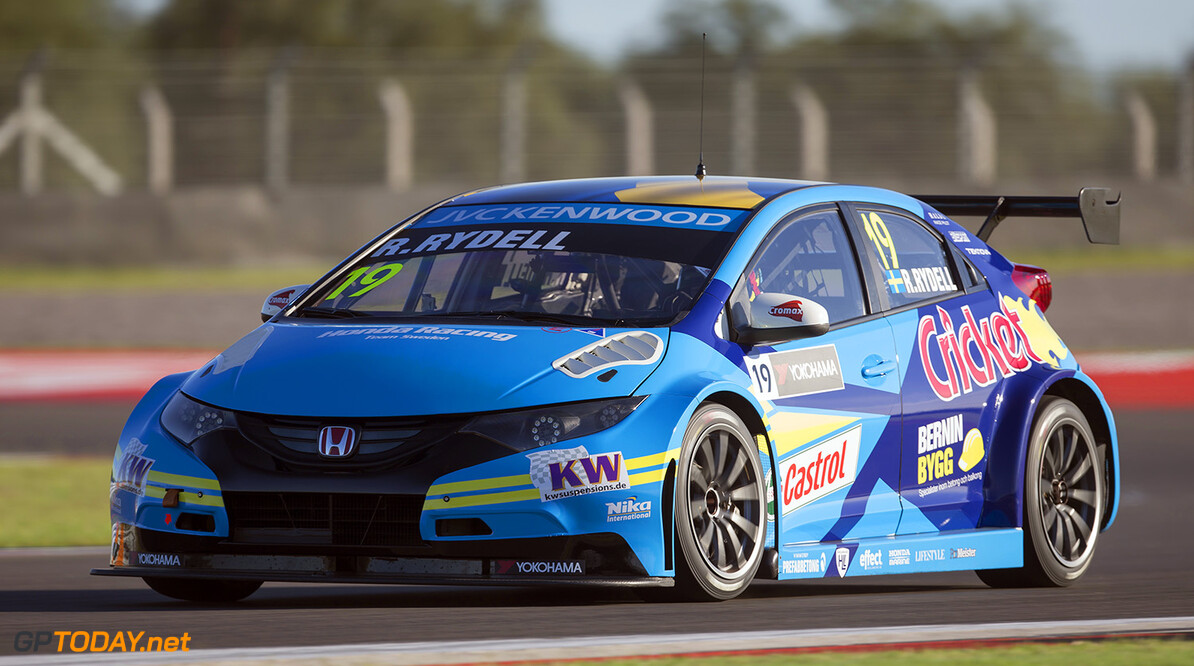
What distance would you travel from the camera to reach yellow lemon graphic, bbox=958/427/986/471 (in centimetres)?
708

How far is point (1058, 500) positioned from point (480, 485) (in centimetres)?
285

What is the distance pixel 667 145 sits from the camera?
24.8 meters

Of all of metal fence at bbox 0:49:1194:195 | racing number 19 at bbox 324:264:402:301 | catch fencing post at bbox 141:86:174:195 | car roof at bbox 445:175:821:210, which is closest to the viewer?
racing number 19 at bbox 324:264:402:301

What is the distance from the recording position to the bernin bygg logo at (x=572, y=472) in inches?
220

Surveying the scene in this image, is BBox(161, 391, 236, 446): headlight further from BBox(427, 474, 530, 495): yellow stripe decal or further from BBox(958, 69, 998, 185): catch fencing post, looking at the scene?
BBox(958, 69, 998, 185): catch fencing post

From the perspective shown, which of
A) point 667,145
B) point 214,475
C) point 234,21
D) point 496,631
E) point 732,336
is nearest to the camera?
point 496,631

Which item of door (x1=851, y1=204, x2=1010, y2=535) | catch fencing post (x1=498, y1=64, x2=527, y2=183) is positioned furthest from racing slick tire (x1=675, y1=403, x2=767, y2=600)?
catch fencing post (x1=498, y1=64, x2=527, y2=183)

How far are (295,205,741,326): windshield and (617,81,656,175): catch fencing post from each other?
17.1 meters

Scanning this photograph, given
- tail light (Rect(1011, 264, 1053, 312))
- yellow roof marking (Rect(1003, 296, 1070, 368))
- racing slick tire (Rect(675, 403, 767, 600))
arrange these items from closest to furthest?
racing slick tire (Rect(675, 403, 767, 600)) → yellow roof marking (Rect(1003, 296, 1070, 368)) → tail light (Rect(1011, 264, 1053, 312))

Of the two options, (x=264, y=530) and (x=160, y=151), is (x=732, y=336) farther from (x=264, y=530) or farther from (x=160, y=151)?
(x=160, y=151)

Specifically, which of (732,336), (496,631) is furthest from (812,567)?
(496,631)

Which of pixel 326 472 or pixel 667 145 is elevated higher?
pixel 667 145

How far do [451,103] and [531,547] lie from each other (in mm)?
20009

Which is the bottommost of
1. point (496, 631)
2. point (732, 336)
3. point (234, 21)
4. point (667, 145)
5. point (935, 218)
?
point (496, 631)
